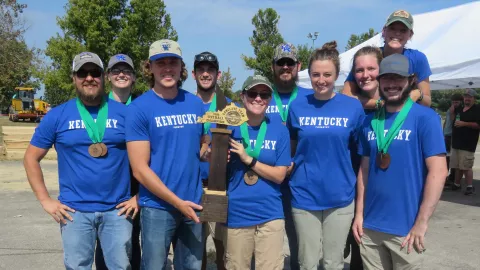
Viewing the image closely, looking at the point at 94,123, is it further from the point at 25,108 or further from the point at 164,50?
the point at 25,108

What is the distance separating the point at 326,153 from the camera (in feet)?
10.6

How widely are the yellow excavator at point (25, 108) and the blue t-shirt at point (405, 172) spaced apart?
3990 centimetres

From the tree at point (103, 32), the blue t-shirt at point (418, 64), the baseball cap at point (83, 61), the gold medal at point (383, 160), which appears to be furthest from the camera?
the tree at point (103, 32)

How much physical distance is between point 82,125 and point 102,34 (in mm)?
20761

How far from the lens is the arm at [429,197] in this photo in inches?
111

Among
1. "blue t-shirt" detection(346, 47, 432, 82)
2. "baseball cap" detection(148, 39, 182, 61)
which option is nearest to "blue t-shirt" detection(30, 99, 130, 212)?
"baseball cap" detection(148, 39, 182, 61)

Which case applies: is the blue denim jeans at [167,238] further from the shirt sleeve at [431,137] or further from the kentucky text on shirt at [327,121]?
the shirt sleeve at [431,137]

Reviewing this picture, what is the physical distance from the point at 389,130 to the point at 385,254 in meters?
0.87

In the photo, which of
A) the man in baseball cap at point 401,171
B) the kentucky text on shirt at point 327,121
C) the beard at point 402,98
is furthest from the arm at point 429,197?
the kentucky text on shirt at point 327,121

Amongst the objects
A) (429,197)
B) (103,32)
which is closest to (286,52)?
(429,197)

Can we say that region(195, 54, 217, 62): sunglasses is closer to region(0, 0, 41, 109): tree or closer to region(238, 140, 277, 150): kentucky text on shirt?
region(238, 140, 277, 150): kentucky text on shirt

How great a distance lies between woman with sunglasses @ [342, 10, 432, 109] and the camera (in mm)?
3492

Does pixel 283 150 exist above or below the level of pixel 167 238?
above

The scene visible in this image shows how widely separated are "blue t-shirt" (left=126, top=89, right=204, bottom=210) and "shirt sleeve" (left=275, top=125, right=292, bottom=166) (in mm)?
603
